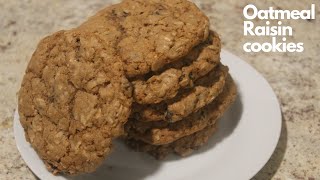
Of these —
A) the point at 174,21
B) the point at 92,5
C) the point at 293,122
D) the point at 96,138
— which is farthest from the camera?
the point at 92,5

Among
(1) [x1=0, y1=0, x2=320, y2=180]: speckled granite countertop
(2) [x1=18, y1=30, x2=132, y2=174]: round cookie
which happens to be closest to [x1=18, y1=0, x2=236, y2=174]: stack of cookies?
(2) [x1=18, y1=30, x2=132, y2=174]: round cookie

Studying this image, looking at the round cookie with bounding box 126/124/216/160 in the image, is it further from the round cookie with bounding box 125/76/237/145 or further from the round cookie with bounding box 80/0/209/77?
the round cookie with bounding box 80/0/209/77

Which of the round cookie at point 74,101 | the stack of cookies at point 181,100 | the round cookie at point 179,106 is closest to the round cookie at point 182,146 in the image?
the stack of cookies at point 181,100

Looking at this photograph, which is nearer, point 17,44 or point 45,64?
point 45,64

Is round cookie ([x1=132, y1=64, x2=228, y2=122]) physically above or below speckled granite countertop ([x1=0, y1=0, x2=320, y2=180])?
above

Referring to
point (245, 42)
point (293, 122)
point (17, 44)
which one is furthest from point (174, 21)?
point (17, 44)

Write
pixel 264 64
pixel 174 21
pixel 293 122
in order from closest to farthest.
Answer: pixel 174 21 → pixel 293 122 → pixel 264 64

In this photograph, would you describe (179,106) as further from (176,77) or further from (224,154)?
(224,154)

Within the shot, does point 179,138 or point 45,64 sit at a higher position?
point 45,64

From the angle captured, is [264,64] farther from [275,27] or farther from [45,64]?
[45,64]
